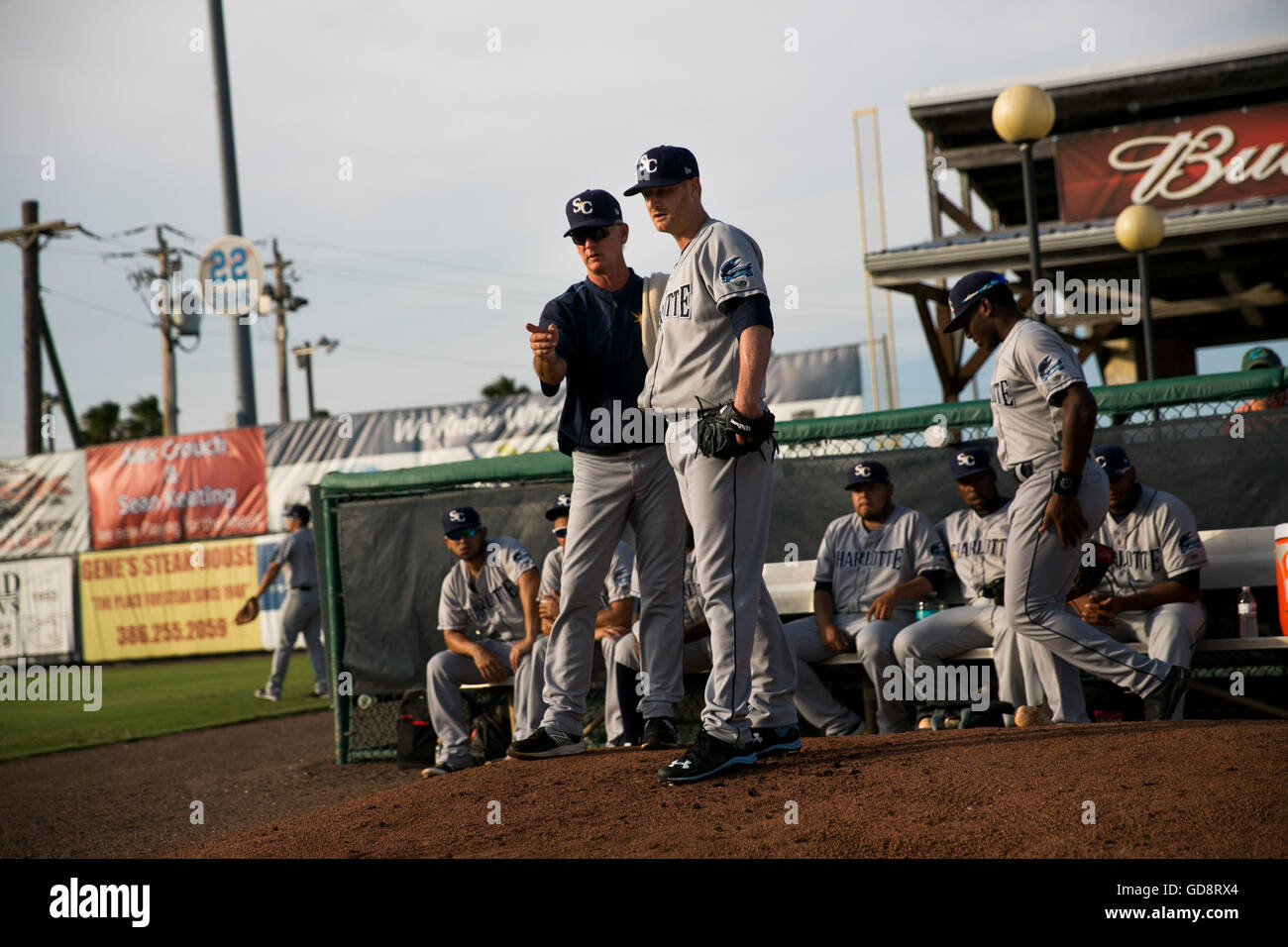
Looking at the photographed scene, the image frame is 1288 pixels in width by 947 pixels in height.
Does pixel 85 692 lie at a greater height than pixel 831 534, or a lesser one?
lesser

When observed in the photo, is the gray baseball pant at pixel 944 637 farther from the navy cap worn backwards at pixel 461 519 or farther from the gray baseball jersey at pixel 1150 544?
the navy cap worn backwards at pixel 461 519

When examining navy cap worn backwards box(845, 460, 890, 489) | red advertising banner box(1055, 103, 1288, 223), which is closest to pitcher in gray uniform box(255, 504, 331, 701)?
navy cap worn backwards box(845, 460, 890, 489)

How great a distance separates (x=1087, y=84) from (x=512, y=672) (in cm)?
1090

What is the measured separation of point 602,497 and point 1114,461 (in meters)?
3.05

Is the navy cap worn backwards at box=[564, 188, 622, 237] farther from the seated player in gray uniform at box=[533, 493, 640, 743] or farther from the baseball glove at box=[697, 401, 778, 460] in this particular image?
the seated player in gray uniform at box=[533, 493, 640, 743]

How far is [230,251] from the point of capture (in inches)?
781

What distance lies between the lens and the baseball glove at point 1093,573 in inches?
226

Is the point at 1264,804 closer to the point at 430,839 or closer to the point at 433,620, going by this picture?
the point at 430,839

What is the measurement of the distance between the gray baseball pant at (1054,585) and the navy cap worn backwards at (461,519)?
3712 mm

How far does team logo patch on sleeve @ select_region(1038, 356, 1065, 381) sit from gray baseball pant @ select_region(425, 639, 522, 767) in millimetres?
3974

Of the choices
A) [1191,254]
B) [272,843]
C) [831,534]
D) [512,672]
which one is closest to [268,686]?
[512,672]

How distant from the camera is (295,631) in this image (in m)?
13.1

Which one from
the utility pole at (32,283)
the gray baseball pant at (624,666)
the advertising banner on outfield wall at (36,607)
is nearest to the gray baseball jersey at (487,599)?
the gray baseball pant at (624,666)

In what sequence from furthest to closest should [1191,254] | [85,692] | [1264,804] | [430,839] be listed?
[85,692]
[1191,254]
[430,839]
[1264,804]
